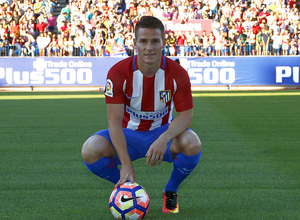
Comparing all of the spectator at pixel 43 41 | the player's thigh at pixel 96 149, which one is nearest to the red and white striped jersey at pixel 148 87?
the player's thigh at pixel 96 149

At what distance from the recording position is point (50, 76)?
25203 millimetres

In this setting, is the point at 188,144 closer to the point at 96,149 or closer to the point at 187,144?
the point at 187,144

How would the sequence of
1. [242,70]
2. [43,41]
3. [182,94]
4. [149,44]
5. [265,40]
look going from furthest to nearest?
[265,40], [43,41], [242,70], [182,94], [149,44]

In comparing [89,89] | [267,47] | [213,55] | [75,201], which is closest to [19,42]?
[89,89]

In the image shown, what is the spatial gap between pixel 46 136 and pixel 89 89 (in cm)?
1541

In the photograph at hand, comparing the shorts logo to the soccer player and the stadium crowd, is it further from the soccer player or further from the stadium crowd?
the stadium crowd

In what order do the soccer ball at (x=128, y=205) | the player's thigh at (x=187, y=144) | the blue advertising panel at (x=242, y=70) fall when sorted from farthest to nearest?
1. the blue advertising panel at (x=242, y=70)
2. the player's thigh at (x=187, y=144)
3. the soccer ball at (x=128, y=205)

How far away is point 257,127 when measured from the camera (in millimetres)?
11789

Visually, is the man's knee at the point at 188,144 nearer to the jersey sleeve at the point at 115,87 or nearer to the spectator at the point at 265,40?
the jersey sleeve at the point at 115,87

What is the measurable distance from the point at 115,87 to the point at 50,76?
20.5 meters

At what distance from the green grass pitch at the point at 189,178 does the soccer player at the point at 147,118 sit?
1.45 ft

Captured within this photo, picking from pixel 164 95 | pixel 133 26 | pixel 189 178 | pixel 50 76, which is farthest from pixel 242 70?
pixel 164 95

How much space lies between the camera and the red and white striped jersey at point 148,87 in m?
5.18

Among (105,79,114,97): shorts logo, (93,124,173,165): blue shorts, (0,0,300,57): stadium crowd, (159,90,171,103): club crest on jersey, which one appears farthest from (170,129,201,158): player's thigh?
(0,0,300,57): stadium crowd
